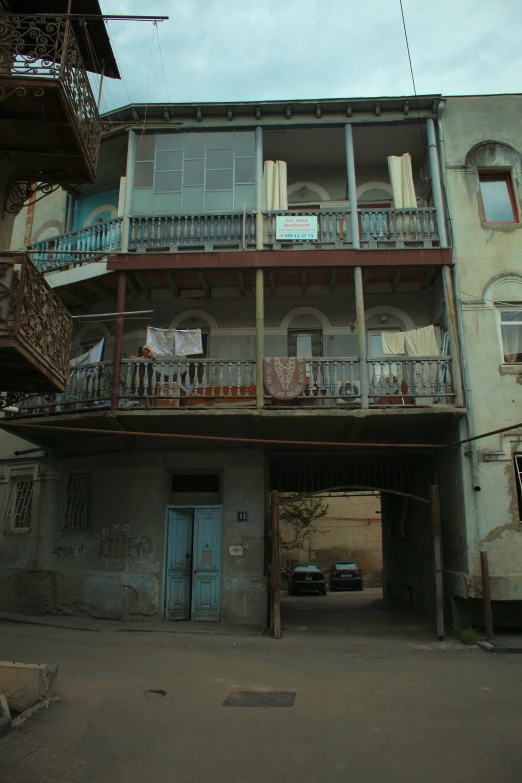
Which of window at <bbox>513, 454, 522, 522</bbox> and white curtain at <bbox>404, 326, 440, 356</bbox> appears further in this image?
white curtain at <bbox>404, 326, 440, 356</bbox>

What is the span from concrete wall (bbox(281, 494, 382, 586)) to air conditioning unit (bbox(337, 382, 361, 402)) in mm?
18779

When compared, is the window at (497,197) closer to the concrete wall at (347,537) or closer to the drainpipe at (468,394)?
the drainpipe at (468,394)

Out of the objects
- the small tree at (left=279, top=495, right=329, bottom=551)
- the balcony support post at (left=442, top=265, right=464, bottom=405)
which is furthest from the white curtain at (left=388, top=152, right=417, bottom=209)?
the small tree at (left=279, top=495, right=329, bottom=551)

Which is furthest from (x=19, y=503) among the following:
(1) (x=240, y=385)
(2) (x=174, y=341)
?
(1) (x=240, y=385)

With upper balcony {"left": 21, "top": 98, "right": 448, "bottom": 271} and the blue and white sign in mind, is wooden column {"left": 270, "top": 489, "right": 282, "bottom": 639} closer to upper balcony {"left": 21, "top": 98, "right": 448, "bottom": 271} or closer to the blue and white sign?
upper balcony {"left": 21, "top": 98, "right": 448, "bottom": 271}

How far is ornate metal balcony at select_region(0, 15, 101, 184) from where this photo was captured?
731 centimetres

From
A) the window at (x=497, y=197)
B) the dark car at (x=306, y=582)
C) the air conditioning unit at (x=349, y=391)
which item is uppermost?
the window at (x=497, y=197)

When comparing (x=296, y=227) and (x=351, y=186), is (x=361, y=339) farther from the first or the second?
(x=351, y=186)

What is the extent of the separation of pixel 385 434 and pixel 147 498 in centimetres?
564

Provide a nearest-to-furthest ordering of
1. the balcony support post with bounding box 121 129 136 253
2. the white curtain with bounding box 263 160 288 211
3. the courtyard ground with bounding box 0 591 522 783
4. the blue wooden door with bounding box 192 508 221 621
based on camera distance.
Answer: the courtyard ground with bounding box 0 591 522 783 < the blue wooden door with bounding box 192 508 221 621 < the balcony support post with bounding box 121 129 136 253 < the white curtain with bounding box 263 160 288 211

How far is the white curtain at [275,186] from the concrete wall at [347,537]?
19.8 m

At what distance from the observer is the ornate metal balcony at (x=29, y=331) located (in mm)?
6938

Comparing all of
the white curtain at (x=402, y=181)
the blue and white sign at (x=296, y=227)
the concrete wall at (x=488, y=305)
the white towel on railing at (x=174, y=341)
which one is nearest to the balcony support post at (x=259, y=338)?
the blue and white sign at (x=296, y=227)

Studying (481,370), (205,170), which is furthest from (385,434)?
(205,170)
